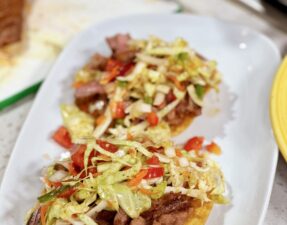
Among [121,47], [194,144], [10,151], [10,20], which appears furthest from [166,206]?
[10,20]

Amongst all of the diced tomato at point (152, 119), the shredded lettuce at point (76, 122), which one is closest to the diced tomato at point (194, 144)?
the diced tomato at point (152, 119)

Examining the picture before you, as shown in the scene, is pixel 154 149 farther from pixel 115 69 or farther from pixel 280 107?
pixel 115 69

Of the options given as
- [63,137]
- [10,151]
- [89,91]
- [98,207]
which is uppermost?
[98,207]

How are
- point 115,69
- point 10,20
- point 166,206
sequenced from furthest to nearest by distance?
point 10,20, point 115,69, point 166,206

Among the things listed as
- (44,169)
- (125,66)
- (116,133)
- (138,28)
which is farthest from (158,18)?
(44,169)

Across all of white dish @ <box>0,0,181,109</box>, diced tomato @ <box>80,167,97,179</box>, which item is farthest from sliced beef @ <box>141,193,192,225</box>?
white dish @ <box>0,0,181,109</box>

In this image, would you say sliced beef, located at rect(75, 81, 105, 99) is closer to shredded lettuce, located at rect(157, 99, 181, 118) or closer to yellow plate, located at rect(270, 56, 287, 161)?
shredded lettuce, located at rect(157, 99, 181, 118)
